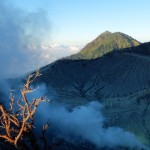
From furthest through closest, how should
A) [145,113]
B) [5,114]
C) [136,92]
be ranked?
[136,92] → [145,113] → [5,114]

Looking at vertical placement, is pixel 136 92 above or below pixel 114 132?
above

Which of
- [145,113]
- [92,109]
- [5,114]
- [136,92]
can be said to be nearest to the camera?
[5,114]

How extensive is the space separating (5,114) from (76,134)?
176763 millimetres

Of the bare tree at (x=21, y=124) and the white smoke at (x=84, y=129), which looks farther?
the white smoke at (x=84, y=129)

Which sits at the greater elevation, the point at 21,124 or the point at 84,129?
the point at 21,124

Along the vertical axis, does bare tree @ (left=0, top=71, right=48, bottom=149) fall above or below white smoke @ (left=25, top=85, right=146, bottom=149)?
above

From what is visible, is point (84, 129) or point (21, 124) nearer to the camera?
point (21, 124)

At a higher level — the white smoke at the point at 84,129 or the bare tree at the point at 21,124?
the bare tree at the point at 21,124

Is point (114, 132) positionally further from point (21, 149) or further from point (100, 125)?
point (21, 149)

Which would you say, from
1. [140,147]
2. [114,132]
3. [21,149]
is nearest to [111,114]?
[114,132]

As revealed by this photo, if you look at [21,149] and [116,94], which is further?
[116,94]

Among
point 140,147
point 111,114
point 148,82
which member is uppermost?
point 148,82

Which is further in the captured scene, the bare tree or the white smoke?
the white smoke

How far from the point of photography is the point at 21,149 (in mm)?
13930
